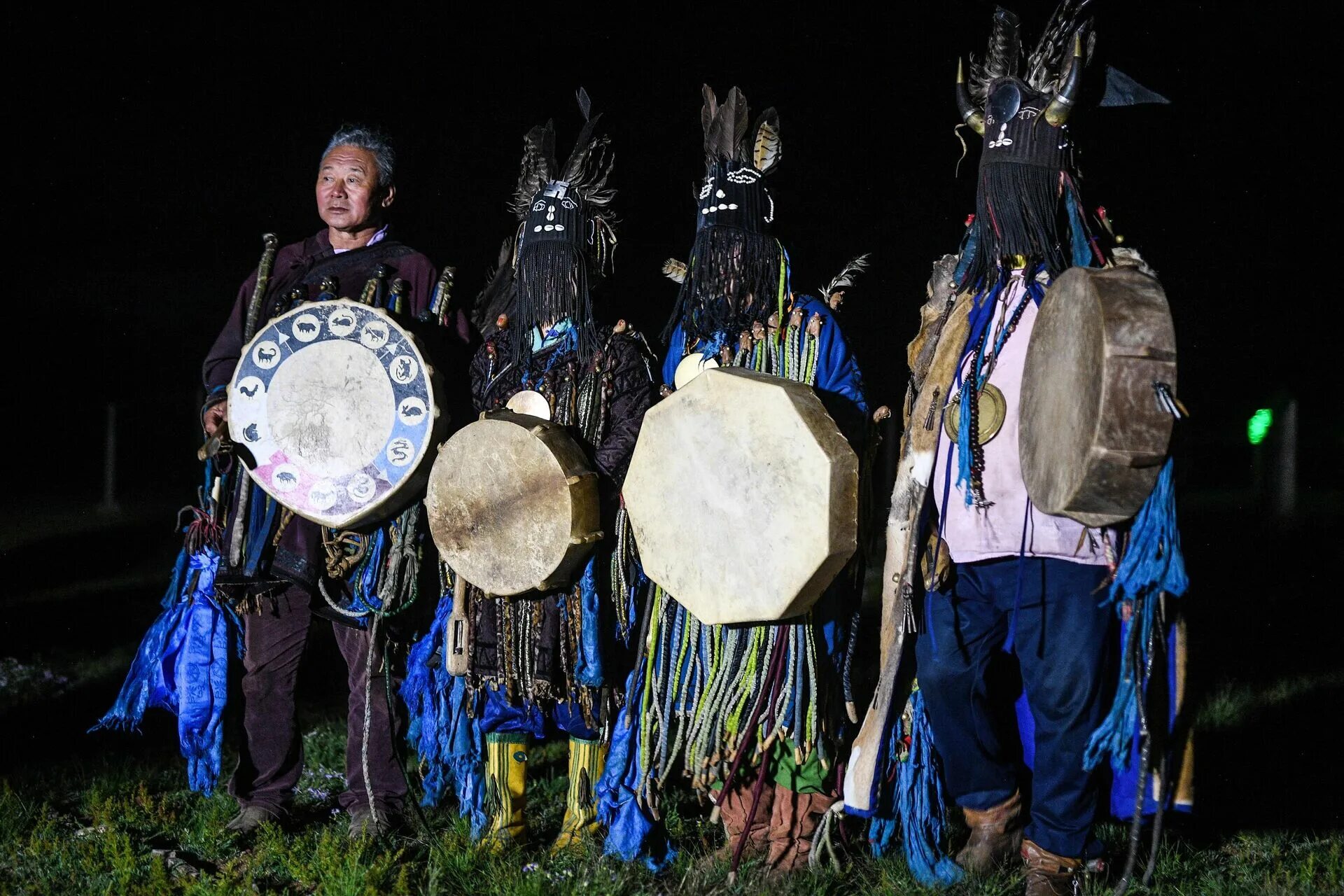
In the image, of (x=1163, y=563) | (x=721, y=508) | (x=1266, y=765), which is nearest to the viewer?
(x=1163, y=563)

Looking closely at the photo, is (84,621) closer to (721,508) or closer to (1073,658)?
(721,508)

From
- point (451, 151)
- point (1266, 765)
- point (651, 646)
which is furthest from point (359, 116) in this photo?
point (1266, 765)

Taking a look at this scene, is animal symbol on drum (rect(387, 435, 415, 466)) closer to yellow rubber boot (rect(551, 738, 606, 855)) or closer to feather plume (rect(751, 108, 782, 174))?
yellow rubber boot (rect(551, 738, 606, 855))

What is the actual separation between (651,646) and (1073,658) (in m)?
1.14

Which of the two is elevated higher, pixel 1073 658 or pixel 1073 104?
pixel 1073 104

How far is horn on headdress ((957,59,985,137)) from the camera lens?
121 inches

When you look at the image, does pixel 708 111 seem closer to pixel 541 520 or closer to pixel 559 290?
pixel 559 290

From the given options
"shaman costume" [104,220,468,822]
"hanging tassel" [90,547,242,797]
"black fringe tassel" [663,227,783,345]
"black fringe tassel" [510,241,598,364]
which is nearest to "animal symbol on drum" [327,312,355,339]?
"shaman costume" [104,220,468,822]

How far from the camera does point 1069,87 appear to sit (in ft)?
9.20

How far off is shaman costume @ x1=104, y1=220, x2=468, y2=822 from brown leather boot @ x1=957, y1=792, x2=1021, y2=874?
68.3 inches

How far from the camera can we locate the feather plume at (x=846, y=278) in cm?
333

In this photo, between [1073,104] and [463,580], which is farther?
[463,580]

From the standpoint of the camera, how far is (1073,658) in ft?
9.30

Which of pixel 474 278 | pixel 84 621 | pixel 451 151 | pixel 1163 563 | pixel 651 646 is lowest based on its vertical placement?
pixel 84 621
